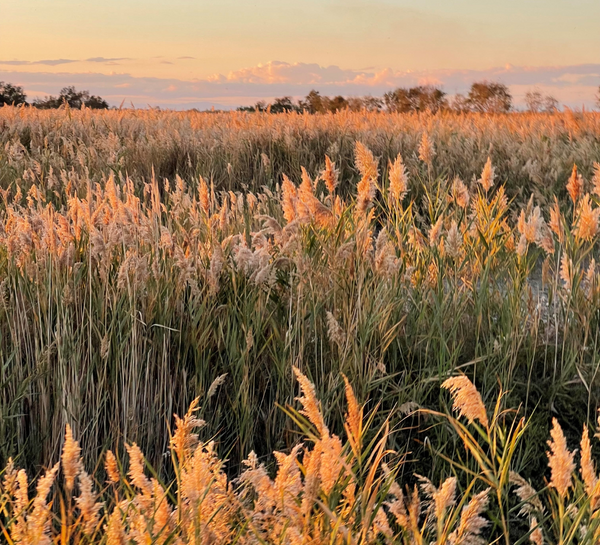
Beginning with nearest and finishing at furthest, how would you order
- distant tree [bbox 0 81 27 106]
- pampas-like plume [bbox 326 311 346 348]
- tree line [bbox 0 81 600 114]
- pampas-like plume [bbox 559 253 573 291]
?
pampas-like plume [bbox 326 311 346 348] < pampas-like plume [bbox 559 253 573 291] < tree line [bbox 0 81 600 114] < distant tree [bbox 0 81 27 106]

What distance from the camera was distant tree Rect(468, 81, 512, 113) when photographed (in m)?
14.4

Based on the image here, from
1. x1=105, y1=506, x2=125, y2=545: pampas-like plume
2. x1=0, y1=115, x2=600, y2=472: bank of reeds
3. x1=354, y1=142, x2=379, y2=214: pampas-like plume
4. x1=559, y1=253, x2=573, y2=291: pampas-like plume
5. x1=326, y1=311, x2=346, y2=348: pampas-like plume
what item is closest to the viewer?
x1=105, y1=506, x2=125, y2=545: pampas-like plume

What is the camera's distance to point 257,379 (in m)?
2.12

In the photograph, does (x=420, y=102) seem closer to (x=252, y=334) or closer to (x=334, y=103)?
(x=334, y=103)

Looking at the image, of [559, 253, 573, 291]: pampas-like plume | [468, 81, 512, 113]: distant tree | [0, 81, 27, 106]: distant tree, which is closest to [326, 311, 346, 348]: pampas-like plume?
[559, 253, 573, 291]: pampas-like plume

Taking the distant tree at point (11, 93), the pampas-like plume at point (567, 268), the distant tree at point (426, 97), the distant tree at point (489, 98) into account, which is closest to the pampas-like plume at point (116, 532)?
the pampas-like plume at point (567, 268)

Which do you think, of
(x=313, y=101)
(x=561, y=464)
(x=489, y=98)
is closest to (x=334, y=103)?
(x=313, y=101)

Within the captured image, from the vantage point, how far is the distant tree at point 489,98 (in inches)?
569

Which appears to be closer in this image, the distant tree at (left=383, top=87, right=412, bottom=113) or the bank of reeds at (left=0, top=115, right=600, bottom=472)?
the bank of reeds at (left=0, top=115, right=600, bottom=472)

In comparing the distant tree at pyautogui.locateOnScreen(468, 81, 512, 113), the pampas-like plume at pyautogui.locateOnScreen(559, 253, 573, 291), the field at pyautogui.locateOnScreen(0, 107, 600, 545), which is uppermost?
the distant tree at pyautogui.locateOnScreen(468, 81, 512, 113)

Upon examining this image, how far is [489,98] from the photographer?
15906 millimetres

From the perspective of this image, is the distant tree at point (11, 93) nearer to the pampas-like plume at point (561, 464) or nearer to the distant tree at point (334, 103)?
the distant tree at point (334, 103)

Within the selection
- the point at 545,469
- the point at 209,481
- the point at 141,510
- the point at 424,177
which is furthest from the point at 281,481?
the point at 424,177

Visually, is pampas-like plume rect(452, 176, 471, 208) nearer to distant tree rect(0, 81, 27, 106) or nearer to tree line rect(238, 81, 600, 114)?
tree line rect(238, 81, 600, 114)
